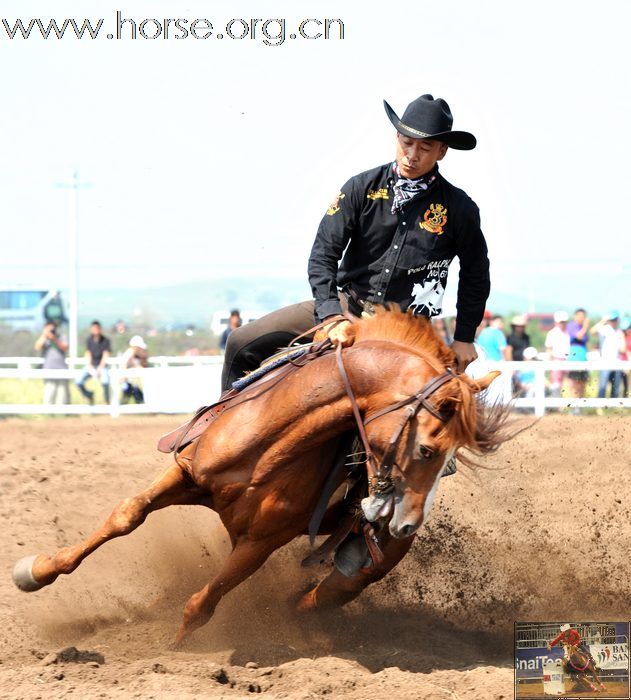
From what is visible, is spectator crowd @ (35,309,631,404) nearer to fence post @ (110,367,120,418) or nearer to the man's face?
fence post @ (110,367,120,418)

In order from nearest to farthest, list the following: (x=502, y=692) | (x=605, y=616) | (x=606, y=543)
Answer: (x=502, y=692)
(x=605, y=616)
(x=606, y=543)

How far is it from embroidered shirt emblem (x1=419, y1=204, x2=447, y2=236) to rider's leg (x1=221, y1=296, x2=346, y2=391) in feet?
2.47

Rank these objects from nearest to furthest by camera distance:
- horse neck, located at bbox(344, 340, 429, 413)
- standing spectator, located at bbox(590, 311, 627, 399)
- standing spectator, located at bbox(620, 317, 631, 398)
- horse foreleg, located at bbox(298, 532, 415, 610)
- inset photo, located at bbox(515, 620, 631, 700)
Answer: inset photo, located at bbox(515, 620, 631, 700) → horse neck, located at bbox(344, 340, 429, 413) → horse foreleg, located at bbox(298, 532, 415, 610) → standing spectator, located at bbox(620, 317, 631, 398) → standing spectator, located at bbox(590, 311, 627, 399)

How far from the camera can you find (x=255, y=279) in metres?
30.2

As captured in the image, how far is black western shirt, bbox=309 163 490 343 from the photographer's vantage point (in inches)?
187

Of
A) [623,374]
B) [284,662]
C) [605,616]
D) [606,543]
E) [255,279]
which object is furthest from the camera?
[255,279]

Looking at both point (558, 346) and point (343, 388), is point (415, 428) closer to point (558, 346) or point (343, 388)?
point (343, 388)

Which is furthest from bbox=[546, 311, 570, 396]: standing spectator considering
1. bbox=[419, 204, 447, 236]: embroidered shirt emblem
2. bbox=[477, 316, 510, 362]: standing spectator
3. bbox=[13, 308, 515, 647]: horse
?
bbox=[13, 308, 515, 647]: horse

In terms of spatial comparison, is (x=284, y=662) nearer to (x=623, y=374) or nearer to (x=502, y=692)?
(x=502, y=692)

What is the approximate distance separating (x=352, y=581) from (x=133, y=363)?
444 inches

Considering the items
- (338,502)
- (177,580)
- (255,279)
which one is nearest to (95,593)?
(177,580)

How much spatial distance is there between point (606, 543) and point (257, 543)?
289cm

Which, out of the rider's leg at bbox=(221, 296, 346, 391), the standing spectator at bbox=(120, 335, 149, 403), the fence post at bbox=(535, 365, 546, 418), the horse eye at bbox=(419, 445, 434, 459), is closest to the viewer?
the horse eye at bbox=(419, 445, 434, 459)

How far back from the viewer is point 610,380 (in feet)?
44.1
